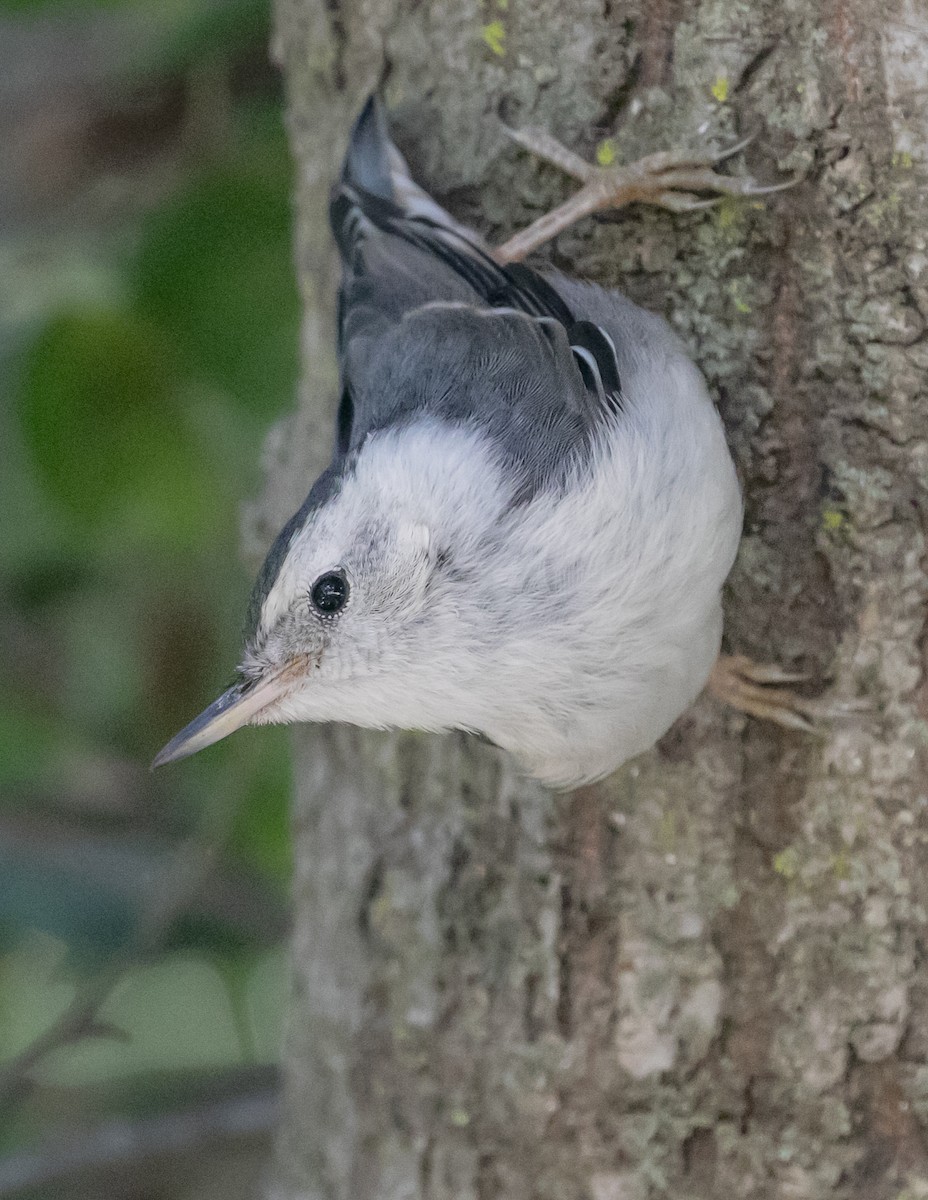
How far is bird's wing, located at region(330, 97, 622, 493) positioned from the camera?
1.54 metres

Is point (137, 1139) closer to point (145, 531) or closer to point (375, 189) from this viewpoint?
point (145, 531)

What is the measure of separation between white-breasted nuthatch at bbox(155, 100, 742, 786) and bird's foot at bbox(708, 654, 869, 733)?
0.32ft

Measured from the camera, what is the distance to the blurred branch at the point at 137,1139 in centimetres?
223

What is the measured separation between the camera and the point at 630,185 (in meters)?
A: 1.61

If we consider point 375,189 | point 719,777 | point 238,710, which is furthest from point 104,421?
point 719,777

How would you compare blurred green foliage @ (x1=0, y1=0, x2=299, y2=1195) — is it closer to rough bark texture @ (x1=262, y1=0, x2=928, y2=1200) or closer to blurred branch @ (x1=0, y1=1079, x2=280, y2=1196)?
blurred branch @ (x1=0, y1=1079, x2=280, y2=1196)

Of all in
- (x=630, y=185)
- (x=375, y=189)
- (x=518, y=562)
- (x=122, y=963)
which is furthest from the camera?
(x=122, y=963)

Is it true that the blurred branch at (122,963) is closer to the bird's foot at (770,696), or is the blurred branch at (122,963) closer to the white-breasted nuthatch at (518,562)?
the white-breasted nuthatch at (518,562)

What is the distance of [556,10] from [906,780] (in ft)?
3.40

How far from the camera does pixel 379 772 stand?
1920mm

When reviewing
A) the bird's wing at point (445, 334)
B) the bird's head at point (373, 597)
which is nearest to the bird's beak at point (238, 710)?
the bird's head at point (373, 597)

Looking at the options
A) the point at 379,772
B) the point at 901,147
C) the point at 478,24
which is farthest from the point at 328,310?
the point at 901,147

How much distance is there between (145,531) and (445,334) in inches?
26.2

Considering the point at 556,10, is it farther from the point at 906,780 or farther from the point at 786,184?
the point at 906,780
